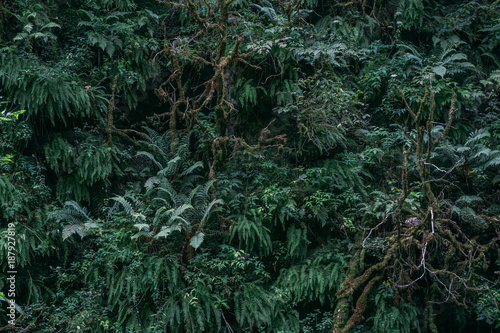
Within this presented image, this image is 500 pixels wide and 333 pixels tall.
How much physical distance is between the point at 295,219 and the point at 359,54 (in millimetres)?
3879

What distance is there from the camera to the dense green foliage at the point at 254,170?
6098 millimetres

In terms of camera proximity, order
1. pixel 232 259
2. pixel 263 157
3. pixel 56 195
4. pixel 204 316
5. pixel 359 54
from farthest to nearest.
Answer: pixel 359 54 → pixel 263 157 → pixel 56 195 → pixel 232 259 → pixel 204 316

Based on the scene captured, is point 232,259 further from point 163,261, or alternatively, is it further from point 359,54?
point 359,54

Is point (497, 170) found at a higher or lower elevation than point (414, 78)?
lower

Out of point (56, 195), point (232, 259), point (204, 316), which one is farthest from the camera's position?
point (56, 195)

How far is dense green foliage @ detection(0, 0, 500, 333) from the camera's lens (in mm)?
6098

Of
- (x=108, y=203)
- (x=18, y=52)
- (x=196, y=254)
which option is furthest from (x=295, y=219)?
(x=18, y=52)

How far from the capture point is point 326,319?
6.14 metres

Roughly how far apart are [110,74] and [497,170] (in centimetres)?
741

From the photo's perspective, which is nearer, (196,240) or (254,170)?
(196,240)

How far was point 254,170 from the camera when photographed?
7.71 meters

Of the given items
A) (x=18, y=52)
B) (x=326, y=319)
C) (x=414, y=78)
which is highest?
(x=18, y=52)

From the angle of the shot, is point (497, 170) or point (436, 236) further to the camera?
point (497, 170)

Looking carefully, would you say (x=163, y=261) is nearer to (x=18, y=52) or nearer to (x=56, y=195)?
(x=56, y=195)
